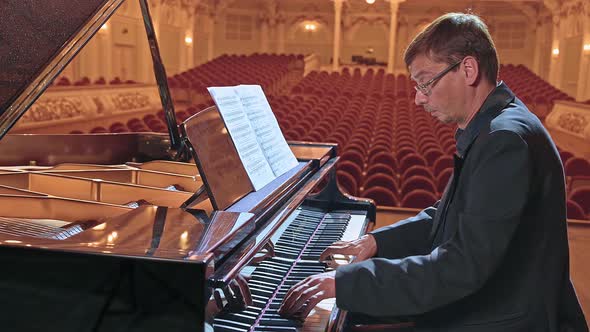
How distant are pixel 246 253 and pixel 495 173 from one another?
63 cm

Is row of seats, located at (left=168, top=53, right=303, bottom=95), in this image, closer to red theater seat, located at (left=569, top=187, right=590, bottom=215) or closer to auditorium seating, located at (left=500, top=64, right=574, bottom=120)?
auditorium seating, located at (left=500, top=64, right=574, bottom=120)

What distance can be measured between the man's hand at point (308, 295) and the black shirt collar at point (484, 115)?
0.48 meters

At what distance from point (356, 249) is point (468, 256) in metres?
0.59

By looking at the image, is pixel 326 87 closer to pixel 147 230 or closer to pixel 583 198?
pixel 583 198

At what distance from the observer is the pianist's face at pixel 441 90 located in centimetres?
148

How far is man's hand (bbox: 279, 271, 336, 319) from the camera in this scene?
1434mm

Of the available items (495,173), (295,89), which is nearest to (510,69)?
(295,89)

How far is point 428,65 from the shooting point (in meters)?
1.50

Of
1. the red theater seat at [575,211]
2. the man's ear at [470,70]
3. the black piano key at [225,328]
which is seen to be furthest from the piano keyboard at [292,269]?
the red theater seat at [575,211]

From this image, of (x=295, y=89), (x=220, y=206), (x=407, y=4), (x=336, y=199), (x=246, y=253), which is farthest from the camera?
(x=407, y=4)

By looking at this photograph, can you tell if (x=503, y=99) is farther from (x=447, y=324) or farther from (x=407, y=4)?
(x=407, y=4)

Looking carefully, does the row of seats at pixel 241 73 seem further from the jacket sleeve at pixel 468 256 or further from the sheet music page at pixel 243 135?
the jacket sleeve at pixel 468 256

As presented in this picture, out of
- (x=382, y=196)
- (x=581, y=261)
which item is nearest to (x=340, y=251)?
(x=581, y=261)

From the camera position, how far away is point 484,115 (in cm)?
147
